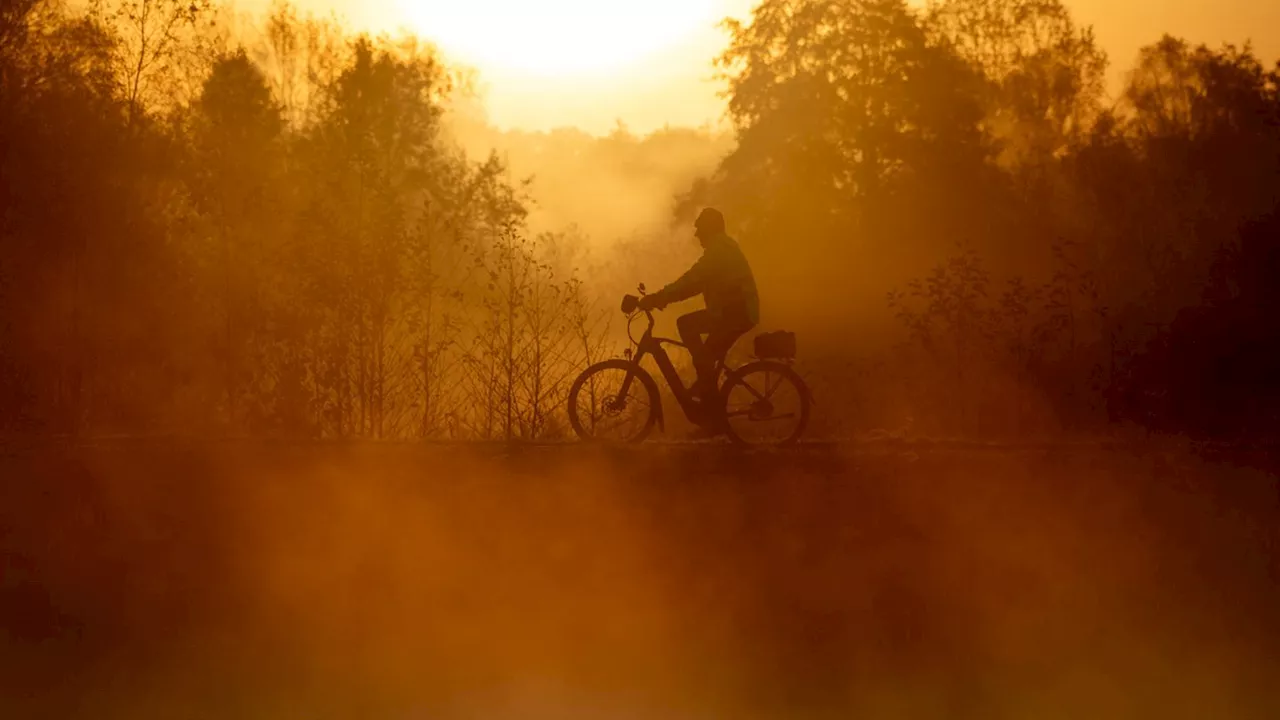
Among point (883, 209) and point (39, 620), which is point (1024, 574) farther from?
point (883, 209)

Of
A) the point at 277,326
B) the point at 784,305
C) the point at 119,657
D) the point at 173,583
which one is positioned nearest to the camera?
the point at 119,657

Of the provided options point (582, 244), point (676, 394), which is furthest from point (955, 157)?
point (676, 394)

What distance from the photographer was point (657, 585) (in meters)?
11.3

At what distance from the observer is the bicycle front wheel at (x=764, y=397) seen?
39.5 ft

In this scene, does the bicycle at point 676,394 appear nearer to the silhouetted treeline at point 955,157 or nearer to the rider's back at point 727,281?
the rider's back at point 727,281

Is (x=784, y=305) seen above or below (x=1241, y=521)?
above

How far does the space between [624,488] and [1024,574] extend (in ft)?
12.1

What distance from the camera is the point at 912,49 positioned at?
3538 cm

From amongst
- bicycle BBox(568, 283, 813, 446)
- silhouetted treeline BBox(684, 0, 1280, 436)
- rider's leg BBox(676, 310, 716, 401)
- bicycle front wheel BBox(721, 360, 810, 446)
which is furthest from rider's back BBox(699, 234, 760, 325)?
silhouetted treeline BBox(684, 0, 1280, 436)

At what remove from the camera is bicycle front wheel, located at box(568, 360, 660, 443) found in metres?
12.3

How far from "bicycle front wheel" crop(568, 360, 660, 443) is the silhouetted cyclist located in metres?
0.74

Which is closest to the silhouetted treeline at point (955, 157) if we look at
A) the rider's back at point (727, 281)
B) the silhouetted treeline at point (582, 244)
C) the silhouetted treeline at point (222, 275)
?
the silhouetted treeline at point (582, 244)

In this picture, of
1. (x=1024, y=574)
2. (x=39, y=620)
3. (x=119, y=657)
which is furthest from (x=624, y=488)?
(x=39, y=620)

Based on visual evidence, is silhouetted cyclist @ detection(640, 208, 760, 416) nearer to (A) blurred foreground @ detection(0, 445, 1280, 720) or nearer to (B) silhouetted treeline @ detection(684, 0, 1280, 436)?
(A) blurred foreground @ detection(0, 445, 1280, 720)
